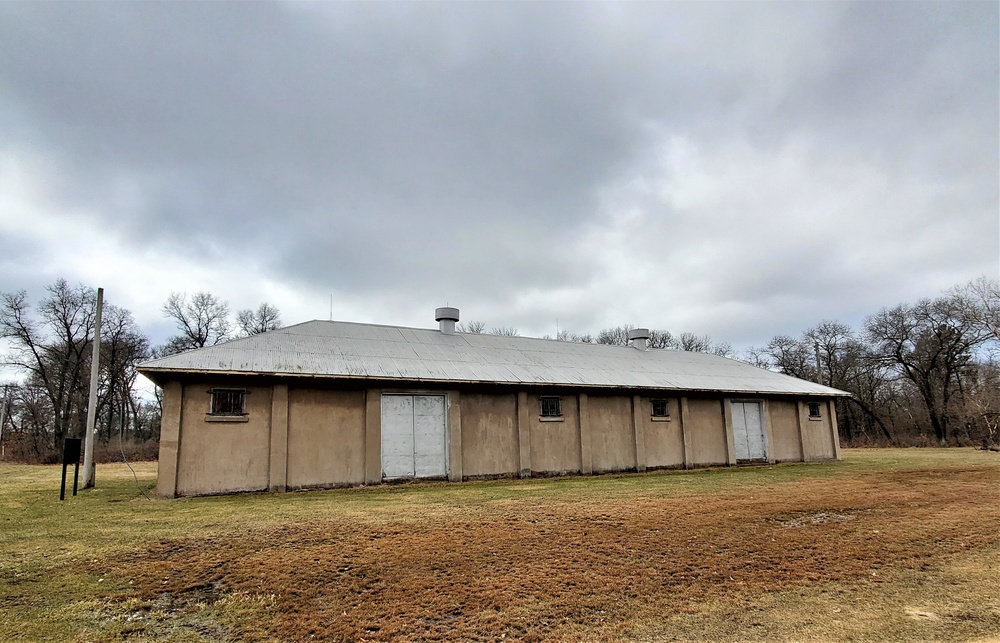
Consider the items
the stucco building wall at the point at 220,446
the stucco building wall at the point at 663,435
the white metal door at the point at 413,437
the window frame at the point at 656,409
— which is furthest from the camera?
the window frame at the point at 656,409

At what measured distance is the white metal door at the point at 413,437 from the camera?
1531cm

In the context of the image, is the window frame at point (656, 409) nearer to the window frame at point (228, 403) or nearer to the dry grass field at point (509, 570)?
the dry grass field at point (509, 570)

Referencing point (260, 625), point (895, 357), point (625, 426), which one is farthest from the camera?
point (895, 357)

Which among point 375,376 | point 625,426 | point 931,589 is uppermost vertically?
point 375,376

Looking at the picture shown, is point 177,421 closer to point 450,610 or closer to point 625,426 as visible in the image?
point 450,610

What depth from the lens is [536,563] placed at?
658 cm

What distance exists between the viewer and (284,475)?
13875 millimetres

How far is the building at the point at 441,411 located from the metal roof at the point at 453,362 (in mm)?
66

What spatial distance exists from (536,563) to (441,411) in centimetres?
978

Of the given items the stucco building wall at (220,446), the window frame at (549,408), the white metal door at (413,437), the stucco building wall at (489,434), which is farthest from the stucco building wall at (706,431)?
the stucco building wall at (220,446)

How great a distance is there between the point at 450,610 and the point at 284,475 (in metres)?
10.1

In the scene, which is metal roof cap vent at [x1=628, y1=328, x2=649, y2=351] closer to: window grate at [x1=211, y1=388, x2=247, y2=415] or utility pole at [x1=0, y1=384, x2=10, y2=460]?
window grate at [x1=211, y1=388, x2=247, y2=415]

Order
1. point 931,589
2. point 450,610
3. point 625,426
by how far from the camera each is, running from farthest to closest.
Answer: point 625,426
point 931,589
point 450,610

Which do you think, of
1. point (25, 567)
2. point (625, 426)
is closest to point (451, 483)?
point (625, 426)
